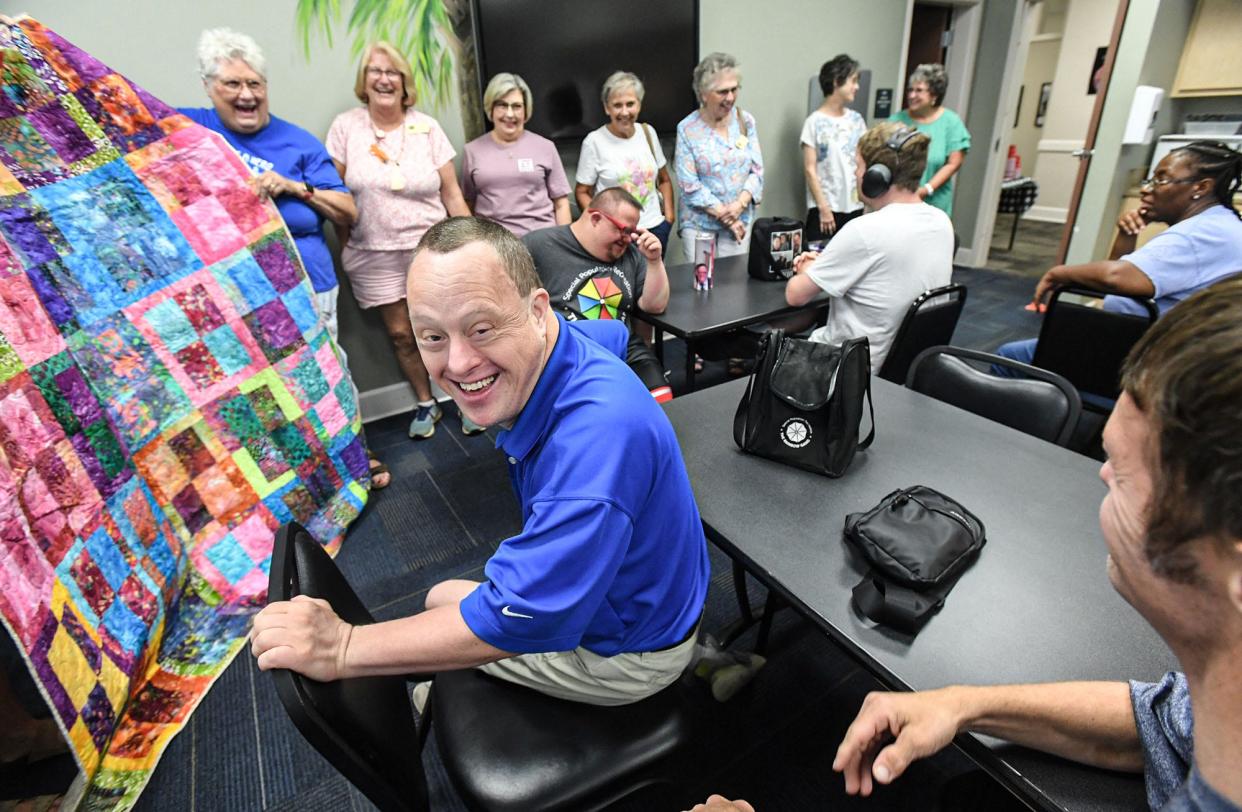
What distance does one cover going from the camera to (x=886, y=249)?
198 cm

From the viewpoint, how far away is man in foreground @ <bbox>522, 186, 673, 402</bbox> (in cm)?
222

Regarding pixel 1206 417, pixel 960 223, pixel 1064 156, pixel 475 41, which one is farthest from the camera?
pixel 1064 156

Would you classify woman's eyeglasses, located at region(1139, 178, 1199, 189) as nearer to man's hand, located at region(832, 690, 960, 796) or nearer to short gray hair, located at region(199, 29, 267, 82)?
man's hand, located at region(832, 690, 960, 796)

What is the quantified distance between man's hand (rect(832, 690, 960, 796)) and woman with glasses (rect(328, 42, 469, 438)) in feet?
8.26

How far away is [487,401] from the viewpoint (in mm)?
980

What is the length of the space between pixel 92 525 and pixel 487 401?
1.37 m

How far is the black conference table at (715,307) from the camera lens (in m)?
2.20

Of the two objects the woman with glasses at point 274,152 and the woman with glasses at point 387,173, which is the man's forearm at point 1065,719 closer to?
the woman with glasses at point 274,152

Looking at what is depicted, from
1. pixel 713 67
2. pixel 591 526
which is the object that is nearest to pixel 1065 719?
pixel 591 526

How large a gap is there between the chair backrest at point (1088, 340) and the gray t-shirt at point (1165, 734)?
5.33 feet

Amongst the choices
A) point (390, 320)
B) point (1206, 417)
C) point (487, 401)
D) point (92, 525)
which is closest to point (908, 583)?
point (1206, 417)

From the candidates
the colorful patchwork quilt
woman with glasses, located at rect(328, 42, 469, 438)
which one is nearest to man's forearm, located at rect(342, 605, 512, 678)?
the colorful patchwork quilt

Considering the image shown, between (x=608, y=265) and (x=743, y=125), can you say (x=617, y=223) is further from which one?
(x=743, y=125)

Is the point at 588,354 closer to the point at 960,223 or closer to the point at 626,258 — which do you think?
the point at 626,258
